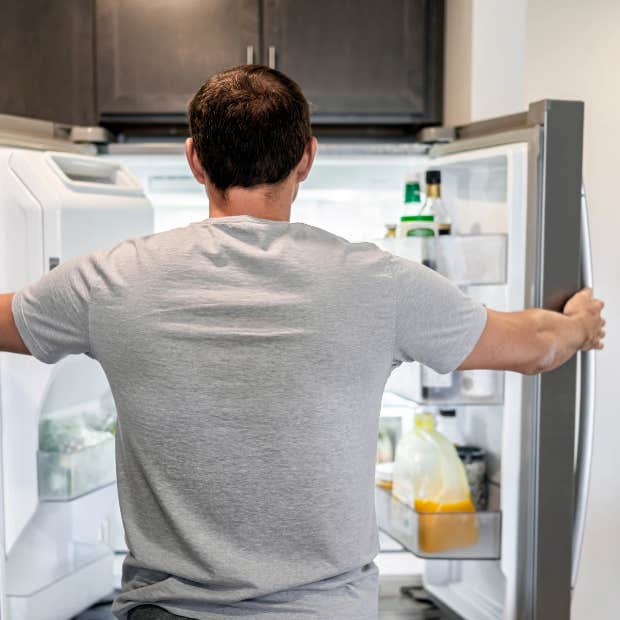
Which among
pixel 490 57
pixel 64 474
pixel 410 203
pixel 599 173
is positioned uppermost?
pixel 490 57

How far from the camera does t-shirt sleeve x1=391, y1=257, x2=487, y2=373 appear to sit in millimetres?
1080

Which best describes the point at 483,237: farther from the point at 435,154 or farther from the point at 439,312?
the point at 439,312

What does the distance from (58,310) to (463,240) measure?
918 mm

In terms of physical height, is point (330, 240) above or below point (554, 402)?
above

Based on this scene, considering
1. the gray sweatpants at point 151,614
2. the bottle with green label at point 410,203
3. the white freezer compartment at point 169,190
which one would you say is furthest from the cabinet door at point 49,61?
the gray sweatpants at point 151,614

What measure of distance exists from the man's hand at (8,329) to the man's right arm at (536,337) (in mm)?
594

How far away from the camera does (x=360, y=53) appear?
7.02ft

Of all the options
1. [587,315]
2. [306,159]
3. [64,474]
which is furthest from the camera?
[64,474]

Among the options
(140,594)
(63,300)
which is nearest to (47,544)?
(140,594)

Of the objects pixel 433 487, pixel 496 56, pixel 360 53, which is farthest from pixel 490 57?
pixel 433 487

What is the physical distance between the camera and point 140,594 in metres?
1.10

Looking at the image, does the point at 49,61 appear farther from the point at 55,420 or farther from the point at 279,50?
the point at 55,420

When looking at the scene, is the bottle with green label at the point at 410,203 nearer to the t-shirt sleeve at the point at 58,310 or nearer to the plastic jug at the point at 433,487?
the plastic jug at the point at 433,487

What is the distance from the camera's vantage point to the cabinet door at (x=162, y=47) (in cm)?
212
